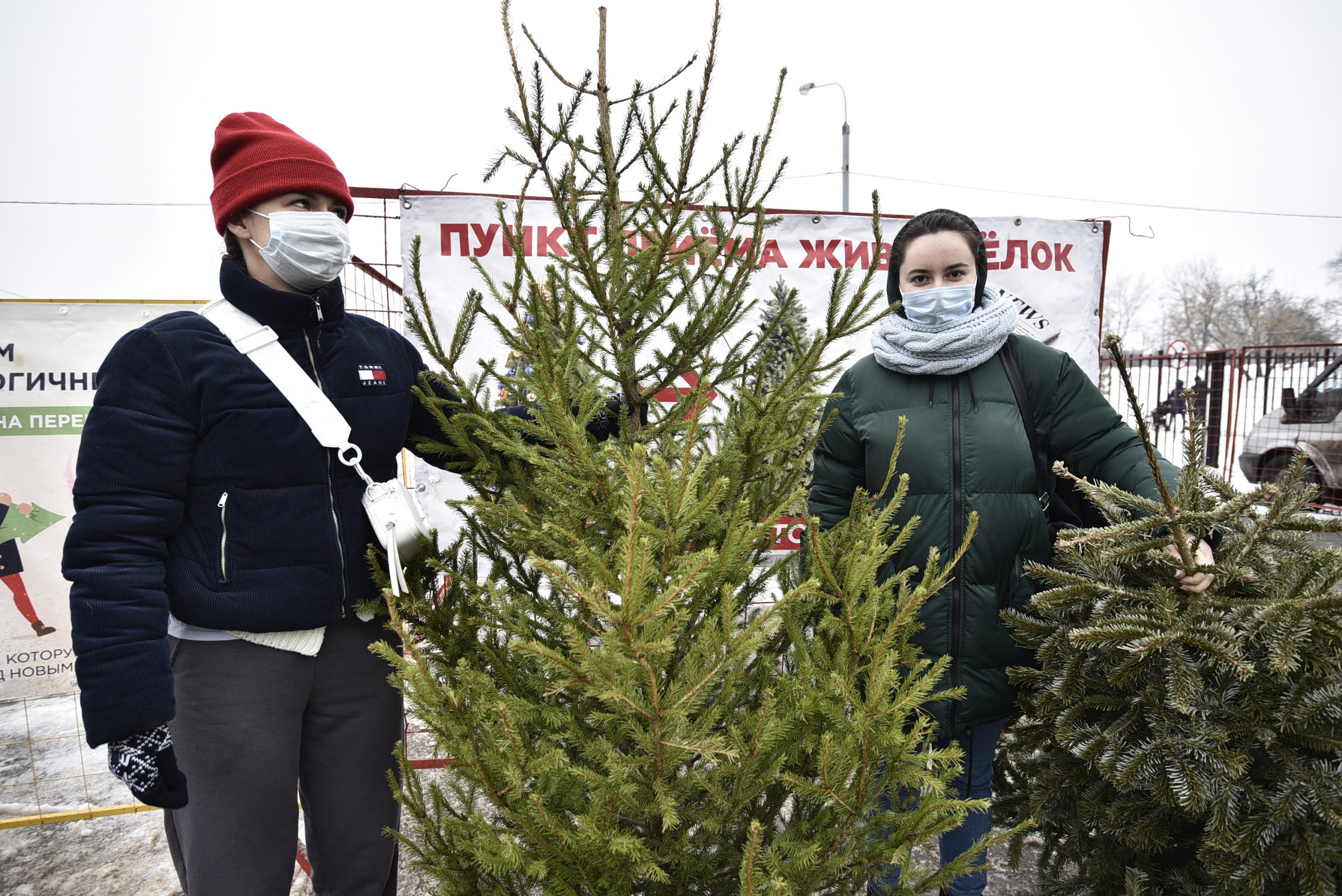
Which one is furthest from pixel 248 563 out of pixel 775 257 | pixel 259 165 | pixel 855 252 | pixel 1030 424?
pixel 855 252

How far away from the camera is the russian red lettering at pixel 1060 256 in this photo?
14.4 feet

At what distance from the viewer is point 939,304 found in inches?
77.2

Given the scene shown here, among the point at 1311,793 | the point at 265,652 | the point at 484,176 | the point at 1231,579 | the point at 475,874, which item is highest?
the point at 484,176


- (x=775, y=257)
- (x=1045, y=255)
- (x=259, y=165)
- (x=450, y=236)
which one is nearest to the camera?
(x=259, y=165)

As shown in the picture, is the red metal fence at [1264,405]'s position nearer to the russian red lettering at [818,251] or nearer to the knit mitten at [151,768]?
the russian red lettering at [818,251]

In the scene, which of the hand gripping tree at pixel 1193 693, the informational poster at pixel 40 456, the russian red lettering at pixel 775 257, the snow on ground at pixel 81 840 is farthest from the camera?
the russian red lettering at pixel 775 257

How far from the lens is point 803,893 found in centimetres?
Result: 132

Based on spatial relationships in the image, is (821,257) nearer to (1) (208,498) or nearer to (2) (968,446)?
(2) (968,446)

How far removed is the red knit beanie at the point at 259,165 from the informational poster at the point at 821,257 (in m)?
1.86

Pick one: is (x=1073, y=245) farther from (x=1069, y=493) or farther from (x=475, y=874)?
(x=475, y=874)

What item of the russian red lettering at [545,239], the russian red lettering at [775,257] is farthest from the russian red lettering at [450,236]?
the russian red lettering at [775,257]

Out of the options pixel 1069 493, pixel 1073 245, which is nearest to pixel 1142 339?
pixel 1073 245

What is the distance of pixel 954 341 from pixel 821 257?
2.41 metres

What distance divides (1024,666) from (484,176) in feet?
6.26
